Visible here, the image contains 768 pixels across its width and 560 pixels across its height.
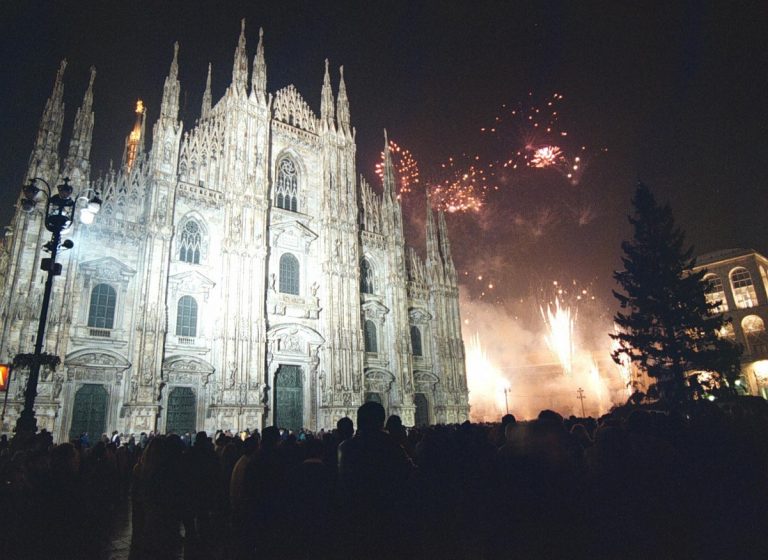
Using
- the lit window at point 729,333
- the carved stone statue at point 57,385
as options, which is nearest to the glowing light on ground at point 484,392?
the lit window at point 729,333

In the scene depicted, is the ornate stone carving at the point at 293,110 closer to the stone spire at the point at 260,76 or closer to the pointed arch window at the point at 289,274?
the stone spire at the point at 260,76

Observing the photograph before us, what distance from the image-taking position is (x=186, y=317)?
24.8 metres

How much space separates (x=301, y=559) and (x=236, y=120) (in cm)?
2900

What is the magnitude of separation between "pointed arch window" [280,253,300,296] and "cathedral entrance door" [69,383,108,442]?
10994mm

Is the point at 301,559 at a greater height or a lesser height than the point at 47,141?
lesser

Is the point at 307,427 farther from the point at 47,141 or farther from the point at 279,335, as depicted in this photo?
the point at 47,141

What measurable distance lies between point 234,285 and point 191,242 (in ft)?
11.7

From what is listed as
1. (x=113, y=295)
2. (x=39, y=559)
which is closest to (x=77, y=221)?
(x=113, y=295)

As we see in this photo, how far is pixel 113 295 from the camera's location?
23141 mm

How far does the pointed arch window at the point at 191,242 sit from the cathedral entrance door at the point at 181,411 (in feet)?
23.4

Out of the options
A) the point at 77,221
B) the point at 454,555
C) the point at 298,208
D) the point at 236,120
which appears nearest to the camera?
the point at 454,555

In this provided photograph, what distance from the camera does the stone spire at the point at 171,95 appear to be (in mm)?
26781

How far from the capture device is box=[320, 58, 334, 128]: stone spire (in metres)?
34.0

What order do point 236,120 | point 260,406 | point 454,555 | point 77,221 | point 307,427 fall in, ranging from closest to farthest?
point 454,555 < point 77,221 < point 260,406 < point 307,427 < point 236,120
